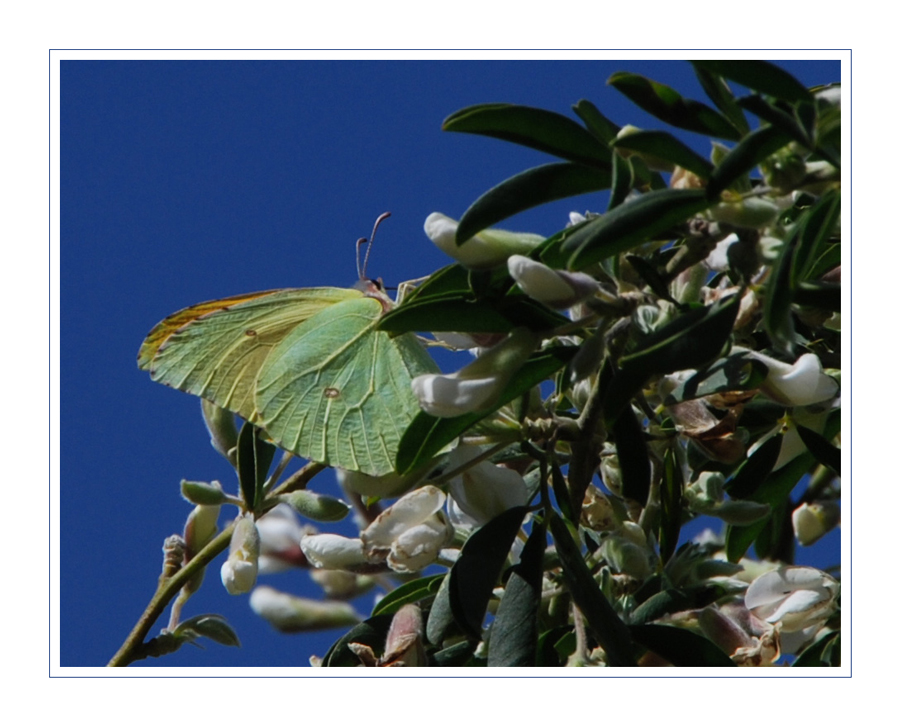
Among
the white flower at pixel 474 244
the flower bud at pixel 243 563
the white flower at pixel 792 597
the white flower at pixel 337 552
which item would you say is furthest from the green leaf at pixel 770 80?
the flower bud at pixel 243 563

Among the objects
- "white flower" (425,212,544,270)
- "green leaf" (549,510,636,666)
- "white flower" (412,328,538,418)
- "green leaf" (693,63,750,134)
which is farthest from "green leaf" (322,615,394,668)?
"green leaf" (693,63,750,134)

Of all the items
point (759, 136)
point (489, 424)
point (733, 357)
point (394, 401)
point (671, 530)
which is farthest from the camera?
point (394, 401)

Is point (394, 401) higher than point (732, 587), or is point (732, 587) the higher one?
point (394, 401)

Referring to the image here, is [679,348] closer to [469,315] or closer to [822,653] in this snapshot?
[469,315]

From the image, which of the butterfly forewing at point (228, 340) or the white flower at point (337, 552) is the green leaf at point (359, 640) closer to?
the white flower at point (337, 552)

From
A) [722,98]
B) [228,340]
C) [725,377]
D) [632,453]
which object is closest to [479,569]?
[632,453]

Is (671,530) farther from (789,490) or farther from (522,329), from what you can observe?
(522,329)

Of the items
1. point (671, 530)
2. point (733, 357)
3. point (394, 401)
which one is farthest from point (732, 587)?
point (394, 401)
